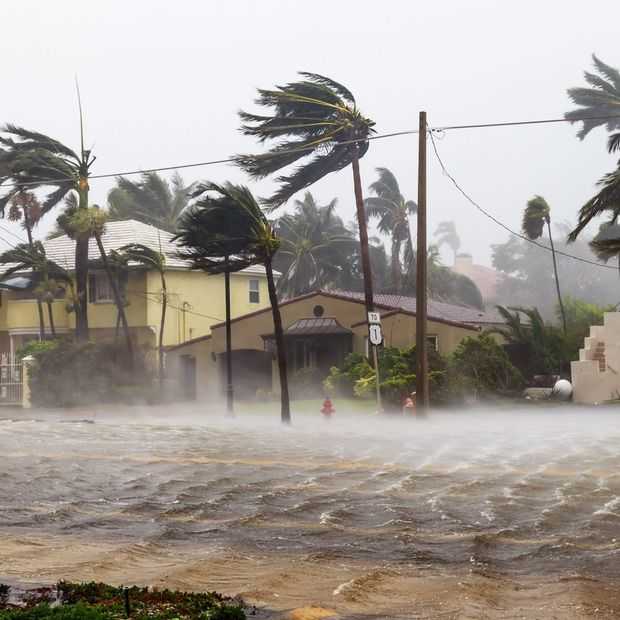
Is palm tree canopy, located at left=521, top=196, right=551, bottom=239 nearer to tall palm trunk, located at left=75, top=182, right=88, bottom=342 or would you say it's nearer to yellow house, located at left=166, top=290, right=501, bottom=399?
yellow house, located at left=166, top=290, right=501, bottom=399

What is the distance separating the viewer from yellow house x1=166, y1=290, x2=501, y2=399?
45281mm

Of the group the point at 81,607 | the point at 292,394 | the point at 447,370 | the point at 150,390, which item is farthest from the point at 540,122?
the point at 81,607

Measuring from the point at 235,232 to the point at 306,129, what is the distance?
1157cm

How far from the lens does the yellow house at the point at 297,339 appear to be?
4528 cm

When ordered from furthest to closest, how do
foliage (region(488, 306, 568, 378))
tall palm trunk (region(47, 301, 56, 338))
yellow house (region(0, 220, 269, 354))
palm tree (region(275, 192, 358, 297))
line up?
palm tree (region(275, 192, 358, 297)) < tall palm trunk (region(47, 301, 56, 338)) < yellow house (region(0, 220, 269, 354)) < foliage (region(488, 306, 568, 378))

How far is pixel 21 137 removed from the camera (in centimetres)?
5262

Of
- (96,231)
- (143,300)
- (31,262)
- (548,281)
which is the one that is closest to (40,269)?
(31,262)

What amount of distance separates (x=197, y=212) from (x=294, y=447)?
387 inches

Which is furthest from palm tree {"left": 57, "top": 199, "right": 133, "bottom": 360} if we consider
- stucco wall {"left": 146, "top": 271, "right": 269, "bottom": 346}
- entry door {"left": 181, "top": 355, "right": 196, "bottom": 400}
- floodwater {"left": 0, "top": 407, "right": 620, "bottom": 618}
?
floodwater {"left": 0, "top": 407, "right": 620, "bottom": 618}

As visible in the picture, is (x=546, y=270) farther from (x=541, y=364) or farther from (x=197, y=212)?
(x=197, y=212)

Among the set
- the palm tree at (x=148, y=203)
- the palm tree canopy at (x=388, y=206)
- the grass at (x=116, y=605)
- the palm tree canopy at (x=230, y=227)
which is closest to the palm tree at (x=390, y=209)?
the palm tree canopy at (x=388, y=206)

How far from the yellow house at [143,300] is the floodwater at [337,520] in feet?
88.8

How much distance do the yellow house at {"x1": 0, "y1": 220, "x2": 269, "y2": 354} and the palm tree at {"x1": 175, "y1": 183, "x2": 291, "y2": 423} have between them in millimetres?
20317

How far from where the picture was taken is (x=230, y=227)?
102 ft
